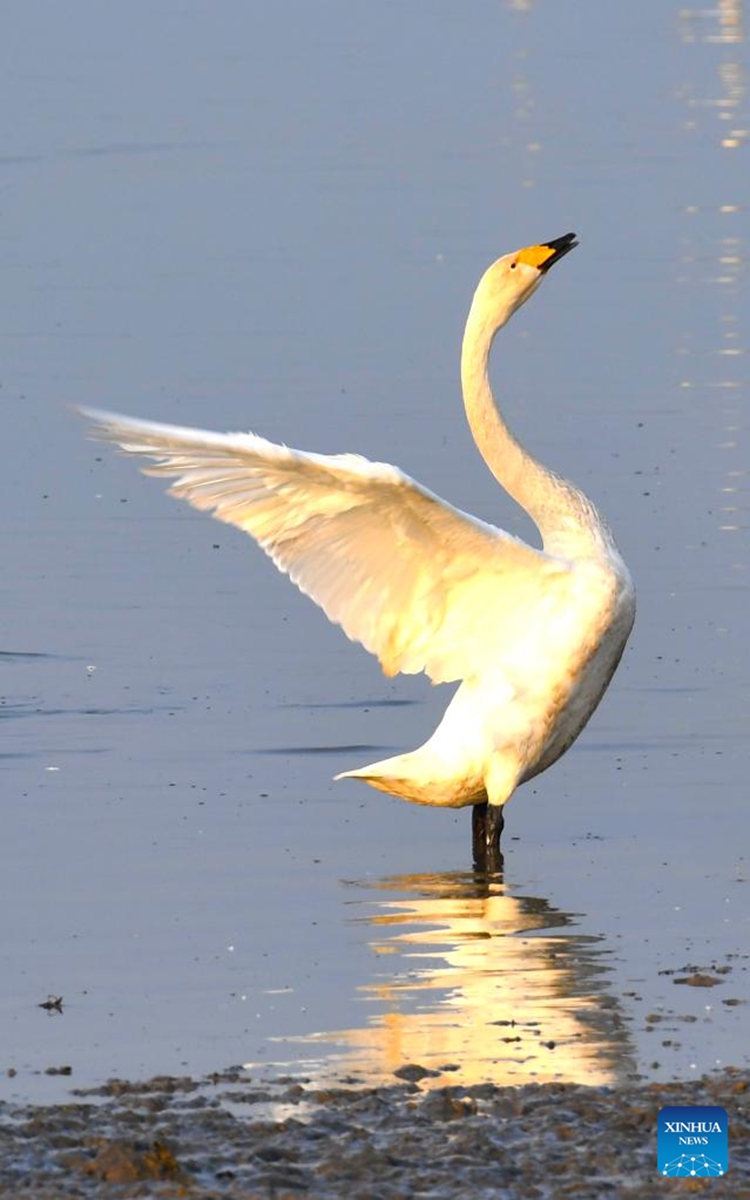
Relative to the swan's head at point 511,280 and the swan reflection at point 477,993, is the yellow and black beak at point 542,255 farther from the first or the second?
the swan reflection at point 477,993

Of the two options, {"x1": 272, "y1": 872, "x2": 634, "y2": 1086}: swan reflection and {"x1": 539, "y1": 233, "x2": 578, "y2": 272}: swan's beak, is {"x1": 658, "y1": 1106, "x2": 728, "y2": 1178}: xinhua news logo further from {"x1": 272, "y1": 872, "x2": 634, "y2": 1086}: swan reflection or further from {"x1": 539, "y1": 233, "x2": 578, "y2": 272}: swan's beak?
{"x1": 539, "y1": 233, "x2": 578, "y2": 272}: swan's beak

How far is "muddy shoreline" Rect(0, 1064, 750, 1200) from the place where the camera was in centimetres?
609

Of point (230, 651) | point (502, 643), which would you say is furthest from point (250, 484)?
point (230, 651)

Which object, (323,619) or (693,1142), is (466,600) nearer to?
(323,619)

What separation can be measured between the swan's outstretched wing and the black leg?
517mm

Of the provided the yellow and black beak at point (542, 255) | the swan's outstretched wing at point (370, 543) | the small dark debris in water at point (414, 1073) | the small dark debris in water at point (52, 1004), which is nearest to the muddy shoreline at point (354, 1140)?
the small dark debris in water at point (414, 1073)

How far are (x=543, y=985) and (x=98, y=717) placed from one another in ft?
13.2

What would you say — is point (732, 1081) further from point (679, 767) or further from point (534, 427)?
point (534, 427)

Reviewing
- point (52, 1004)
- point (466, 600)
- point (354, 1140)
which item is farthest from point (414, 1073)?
point (466, 600)

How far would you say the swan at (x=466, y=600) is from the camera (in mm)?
9586

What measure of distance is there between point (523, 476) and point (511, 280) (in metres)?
0.87

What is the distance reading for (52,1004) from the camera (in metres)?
7.94

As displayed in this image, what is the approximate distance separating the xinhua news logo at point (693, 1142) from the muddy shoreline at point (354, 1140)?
0.11ft

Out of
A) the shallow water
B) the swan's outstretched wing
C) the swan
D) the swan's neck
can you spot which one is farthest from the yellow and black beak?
the shallow water
